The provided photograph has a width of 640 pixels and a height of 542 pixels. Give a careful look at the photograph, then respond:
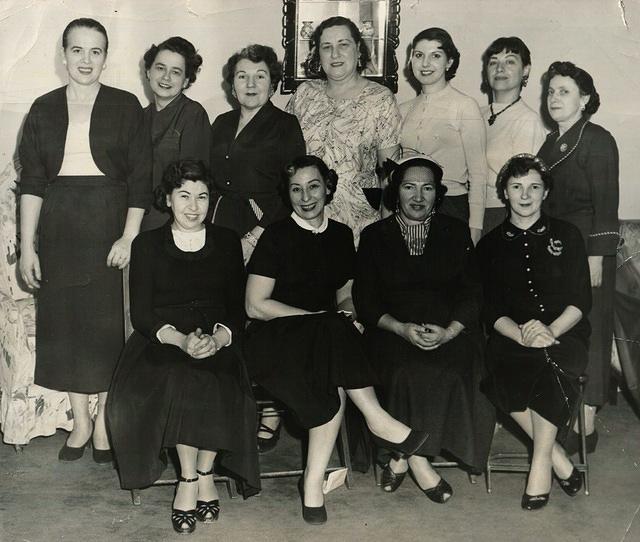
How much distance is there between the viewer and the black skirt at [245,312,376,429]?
10.5ft

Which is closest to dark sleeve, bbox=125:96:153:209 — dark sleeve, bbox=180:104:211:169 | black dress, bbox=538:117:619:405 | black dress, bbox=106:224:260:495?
dark sleeve, bbox=180:104:211:169

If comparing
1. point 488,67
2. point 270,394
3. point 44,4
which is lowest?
point 270,394

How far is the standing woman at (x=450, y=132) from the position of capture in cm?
388

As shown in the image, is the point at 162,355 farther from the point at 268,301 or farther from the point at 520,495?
the point at 520,495

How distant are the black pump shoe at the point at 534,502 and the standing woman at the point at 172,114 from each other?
6.80ft

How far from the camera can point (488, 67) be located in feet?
13.2

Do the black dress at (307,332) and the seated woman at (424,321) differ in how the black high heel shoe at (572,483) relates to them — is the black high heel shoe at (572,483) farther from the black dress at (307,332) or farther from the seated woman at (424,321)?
the black dress at (307,332)

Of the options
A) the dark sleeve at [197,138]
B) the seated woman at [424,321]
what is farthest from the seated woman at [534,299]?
the dark sleeve at [197,138]

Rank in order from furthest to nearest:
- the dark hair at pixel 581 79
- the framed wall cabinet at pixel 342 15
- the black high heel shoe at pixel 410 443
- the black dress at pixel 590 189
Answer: the framed wall cabinet at pixel 342 15
the dark hair at pixel 581 79
the black dress at pixel 590 189
the black high heel shoe at pixel 410 443

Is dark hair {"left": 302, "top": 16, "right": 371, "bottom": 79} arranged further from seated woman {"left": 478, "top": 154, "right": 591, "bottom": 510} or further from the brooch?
the brooch

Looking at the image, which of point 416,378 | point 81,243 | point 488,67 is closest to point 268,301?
point 416,378

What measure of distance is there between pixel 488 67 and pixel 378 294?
4.52 ft

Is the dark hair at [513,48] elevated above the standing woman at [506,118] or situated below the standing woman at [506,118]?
above

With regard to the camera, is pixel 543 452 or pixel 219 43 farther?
pixel 219 43
